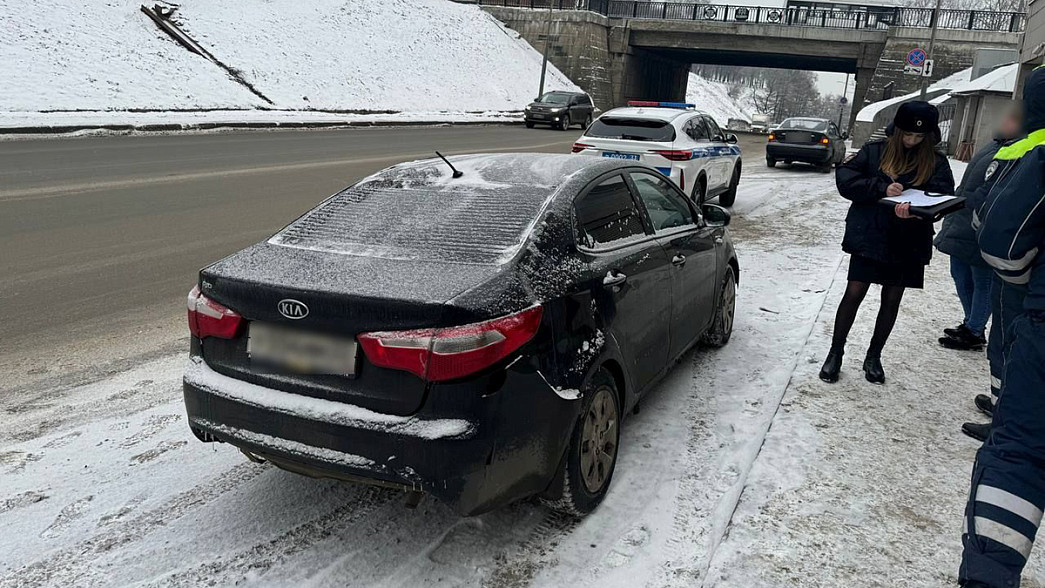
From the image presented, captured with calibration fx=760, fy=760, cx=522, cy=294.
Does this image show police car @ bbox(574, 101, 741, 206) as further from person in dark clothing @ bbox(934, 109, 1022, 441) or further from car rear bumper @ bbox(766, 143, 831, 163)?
car rear bumper @ bbox(766, 143, 831, 163)

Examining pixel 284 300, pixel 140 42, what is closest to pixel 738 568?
pixel 284 300

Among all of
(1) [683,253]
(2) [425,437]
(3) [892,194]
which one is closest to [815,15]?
(3) [892,194]

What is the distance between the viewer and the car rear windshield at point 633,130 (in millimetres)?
10703

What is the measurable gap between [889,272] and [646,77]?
51027mm

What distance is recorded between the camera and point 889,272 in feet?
15.5

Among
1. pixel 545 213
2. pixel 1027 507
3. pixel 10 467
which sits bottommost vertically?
pixel 10 467

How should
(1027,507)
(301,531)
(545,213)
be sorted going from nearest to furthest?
(1027,507) → (301,531) → (545,213)

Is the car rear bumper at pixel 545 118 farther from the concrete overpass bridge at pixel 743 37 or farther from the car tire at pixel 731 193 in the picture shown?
the concrete overpass bridge at pixel 743 37

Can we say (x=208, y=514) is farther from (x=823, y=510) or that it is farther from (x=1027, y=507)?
(x=1027, y=507)

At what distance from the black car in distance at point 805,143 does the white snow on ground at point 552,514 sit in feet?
50.4

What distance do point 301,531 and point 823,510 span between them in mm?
2275

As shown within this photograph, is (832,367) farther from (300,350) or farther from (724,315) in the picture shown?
(300,350)

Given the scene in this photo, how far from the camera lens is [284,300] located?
9.29ft

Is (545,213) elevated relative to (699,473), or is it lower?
elevated
